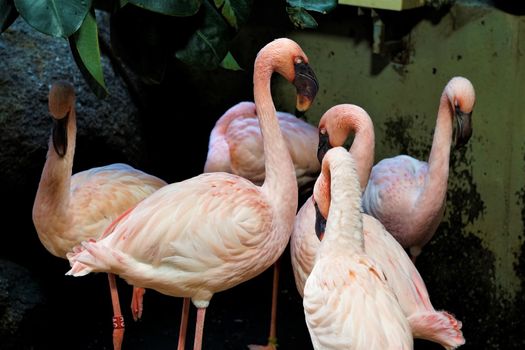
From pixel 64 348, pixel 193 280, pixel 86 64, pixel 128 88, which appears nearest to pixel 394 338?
pixel 193 280

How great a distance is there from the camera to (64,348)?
17.2 ft

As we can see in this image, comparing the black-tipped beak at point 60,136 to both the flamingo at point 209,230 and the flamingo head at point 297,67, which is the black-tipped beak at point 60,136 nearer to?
the flamingo at point 209,230

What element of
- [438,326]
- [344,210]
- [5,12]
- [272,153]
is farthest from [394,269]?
[5,12]

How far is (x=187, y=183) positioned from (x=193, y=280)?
17.0 inches

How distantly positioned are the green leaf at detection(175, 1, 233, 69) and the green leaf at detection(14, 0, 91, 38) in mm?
664

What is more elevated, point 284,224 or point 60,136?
point 284,224

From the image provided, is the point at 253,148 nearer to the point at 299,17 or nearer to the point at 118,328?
the point at 118,328

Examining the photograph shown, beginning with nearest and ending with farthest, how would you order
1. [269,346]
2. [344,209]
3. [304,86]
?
[344,209]
[304,86]
[269,346]

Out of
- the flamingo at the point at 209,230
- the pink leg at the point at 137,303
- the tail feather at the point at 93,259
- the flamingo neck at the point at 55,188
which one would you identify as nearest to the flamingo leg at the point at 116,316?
the pink leg at the point at 137,303

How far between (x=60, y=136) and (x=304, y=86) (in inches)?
49.5

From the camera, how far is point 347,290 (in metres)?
3.31

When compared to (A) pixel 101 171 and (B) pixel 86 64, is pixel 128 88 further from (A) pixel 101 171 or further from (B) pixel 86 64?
(B) pixel 86 64

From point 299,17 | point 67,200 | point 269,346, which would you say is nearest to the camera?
point 299,17

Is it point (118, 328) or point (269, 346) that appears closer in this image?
point (118, 328)
